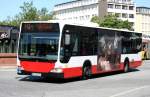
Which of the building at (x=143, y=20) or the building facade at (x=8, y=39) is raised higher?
the building at (x=143, y=20)

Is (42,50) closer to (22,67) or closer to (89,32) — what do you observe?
(22,67)

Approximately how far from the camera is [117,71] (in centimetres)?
3194

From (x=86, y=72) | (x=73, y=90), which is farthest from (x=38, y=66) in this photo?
(x=86, y=72)

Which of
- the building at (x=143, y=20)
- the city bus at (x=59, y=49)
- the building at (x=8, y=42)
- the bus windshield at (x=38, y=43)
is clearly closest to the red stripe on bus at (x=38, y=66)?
the city bus at (x=59, y=49)

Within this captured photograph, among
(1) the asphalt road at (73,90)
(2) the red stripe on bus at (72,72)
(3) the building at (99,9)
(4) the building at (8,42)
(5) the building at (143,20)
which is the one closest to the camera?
(1) the asphalt road at (73,90)

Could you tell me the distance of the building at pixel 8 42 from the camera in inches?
1499

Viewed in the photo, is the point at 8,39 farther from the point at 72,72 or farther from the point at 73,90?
the point at 73,90

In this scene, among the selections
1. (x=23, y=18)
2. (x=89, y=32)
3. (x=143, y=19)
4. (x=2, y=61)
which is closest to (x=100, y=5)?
(x=143, y=19)

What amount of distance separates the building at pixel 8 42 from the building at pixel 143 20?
129m

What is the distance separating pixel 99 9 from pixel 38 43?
13759 cm

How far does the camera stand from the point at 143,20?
6688 inches

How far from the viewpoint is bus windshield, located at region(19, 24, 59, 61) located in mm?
21797

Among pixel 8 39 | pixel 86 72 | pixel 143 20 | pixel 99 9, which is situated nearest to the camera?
pixel 86 72

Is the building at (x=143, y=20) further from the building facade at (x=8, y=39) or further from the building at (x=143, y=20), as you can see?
the building facade at (x=8, y=39)
